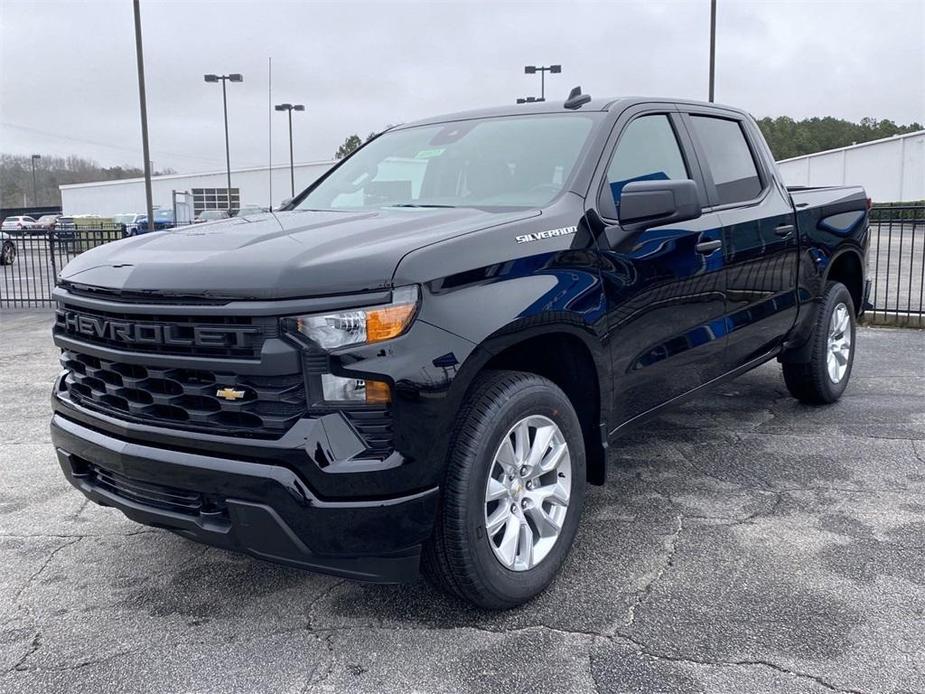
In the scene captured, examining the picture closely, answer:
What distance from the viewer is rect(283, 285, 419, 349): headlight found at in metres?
2.56

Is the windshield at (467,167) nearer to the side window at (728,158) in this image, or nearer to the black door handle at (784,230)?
the side window at (728,158)

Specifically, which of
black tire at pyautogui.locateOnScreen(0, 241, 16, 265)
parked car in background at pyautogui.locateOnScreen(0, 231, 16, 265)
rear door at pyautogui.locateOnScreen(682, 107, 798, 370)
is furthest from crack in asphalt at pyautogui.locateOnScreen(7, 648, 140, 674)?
black tire at pyautogui.locateOnScreen(0, 241, 16, 265)

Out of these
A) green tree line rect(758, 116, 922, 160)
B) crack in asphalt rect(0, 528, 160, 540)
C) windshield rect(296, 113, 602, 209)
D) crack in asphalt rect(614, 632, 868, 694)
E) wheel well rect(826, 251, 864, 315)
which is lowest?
crack in asphalt rect(0, 528, 160, 540)

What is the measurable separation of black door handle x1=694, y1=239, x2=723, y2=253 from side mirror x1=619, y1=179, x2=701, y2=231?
0.48m

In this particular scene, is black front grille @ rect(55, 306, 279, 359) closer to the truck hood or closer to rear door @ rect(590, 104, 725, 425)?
the truck hood

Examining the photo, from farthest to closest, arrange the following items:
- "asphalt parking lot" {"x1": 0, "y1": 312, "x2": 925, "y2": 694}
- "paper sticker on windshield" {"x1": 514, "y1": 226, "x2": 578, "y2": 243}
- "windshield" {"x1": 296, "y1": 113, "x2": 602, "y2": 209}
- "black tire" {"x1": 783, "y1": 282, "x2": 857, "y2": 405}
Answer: "black tire" {"x1": 783, "y1": 282, "x2": 857, "y2": 405} → "windshield" {"x1": 296, "y1": 113, "x2": 602, "y2": 209} → "paper sticker on windshield" {"x1": 514, "y1": 226, "x2": 578, "y2": 243} → "asphalt parking lot" {"x1": 0, "y1": 312, "x2": 925, "y2": 694}

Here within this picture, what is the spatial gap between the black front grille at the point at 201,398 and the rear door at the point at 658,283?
143 cm

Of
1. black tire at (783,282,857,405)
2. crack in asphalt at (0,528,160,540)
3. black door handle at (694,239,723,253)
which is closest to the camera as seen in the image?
crack in asphalt at (0,528,160,540)

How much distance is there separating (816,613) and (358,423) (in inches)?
70.4

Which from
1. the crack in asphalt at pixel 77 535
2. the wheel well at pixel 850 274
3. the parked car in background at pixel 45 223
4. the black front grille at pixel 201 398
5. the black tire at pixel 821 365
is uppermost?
the parked car in background at pixel 45 223

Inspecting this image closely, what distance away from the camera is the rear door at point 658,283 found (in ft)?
11.6

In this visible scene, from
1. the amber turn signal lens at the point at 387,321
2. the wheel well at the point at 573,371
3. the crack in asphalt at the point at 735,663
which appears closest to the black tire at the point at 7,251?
the wheel well at the point at 573,371

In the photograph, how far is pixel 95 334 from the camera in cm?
297

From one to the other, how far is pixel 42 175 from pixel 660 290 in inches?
4895
